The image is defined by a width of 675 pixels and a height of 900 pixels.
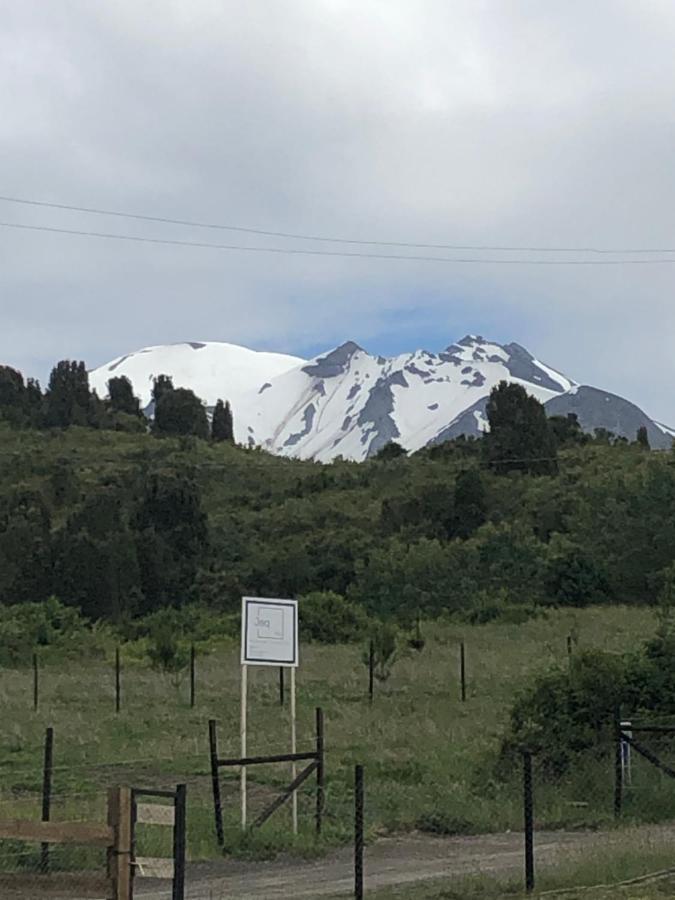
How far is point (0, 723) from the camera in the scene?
946 inches

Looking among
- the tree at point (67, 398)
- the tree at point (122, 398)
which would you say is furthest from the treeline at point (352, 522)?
the tree at point (122, 398)

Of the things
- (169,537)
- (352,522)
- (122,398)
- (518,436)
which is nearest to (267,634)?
(169,537)

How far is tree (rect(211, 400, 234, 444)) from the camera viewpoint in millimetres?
103562

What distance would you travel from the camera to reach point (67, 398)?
331 ft

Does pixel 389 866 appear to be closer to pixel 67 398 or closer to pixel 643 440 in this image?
pixel 643 440

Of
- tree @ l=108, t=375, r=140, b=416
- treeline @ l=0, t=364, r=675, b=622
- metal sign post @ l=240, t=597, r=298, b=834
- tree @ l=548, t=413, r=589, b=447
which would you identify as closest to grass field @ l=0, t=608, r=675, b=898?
metal sign post @ l=240, t=597, r=298, b=834

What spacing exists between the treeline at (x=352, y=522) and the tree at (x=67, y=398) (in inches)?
233

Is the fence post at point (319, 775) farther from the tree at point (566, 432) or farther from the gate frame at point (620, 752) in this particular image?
the tree at point (566, 432)

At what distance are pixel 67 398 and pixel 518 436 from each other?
121 feet

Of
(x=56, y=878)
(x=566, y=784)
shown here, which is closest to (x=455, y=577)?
(x=566, y=784)

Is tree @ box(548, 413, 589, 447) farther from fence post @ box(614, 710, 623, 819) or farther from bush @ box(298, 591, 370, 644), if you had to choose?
fence post @ box(614, 710, 623, 819)

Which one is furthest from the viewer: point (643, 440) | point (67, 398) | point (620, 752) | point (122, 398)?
point (122, 398)

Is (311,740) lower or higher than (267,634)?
lower

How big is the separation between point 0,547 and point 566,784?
48.1 m
